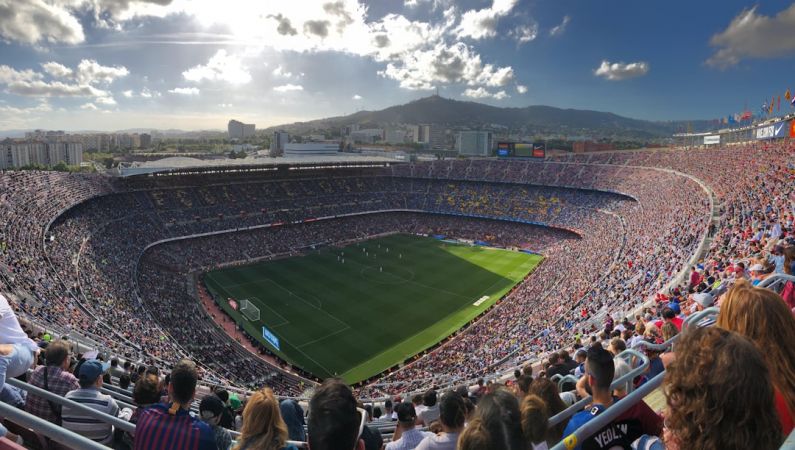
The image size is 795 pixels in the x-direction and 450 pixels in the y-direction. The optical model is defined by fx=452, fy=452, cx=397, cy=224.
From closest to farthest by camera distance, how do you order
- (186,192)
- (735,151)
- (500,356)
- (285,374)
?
1. (500,356)
2. (285,374)
3. (735,151)
4. (186,192)

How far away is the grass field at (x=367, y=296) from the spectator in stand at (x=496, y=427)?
947 inches

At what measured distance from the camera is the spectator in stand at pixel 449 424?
385 cm

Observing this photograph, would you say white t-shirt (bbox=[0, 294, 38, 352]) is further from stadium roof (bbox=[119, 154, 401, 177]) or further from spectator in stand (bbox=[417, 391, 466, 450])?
stadium roof (bbox=[119, 154, 401, 177])

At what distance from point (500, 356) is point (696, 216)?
19150 millimetres

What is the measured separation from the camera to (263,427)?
3.21 meters

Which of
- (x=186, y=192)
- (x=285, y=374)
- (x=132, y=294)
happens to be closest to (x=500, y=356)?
(x=285, y=374)

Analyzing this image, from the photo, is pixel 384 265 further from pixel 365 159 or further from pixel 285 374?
pixel 365 159

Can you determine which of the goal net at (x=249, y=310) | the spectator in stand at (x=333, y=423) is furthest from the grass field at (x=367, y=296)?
the spectator in stand at (x=333, y=423)

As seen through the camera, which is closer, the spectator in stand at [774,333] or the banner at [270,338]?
the spectator in stand at [774,333]

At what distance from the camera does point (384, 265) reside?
46.6 m

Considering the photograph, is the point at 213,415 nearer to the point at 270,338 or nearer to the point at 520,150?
the point at 270,338

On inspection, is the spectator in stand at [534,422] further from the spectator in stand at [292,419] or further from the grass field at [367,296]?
the grass field at [367,296]

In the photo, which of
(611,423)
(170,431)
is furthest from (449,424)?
(170,431)

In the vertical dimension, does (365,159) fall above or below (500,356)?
above
